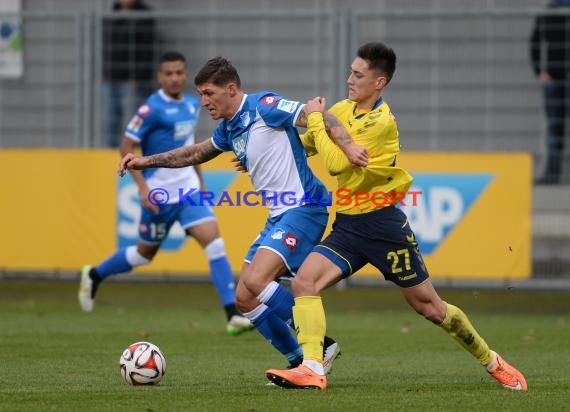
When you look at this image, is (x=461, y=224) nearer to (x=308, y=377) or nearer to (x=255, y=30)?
(x=255, y=30)

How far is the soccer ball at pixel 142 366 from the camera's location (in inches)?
324

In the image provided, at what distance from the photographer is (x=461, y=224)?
14.9 metres

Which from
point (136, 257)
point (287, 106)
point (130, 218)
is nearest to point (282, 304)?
point (287, 106)

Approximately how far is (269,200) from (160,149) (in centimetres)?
418

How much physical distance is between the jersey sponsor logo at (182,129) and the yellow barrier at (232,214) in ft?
8.71

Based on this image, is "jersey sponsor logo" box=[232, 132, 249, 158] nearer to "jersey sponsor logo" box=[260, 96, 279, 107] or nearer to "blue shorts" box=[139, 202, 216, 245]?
"jersey sponsor logo" box=[260, 96, 279, 107]

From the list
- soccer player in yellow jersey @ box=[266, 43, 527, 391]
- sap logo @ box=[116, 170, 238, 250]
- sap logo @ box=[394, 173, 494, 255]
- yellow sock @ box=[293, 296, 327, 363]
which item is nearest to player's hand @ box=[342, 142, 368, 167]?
soccer player in yellow jersey @ box=[266, 43, 527, 391]

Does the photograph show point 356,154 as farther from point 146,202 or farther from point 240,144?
point 146,202

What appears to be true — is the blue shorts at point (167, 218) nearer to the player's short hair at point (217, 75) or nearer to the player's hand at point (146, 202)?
the player's hand at point (146, 202)

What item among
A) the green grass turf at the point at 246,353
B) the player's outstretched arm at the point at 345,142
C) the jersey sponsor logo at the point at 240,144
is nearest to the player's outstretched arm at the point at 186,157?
the jersey sponsor logo at the point at 240,144

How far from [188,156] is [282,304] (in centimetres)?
126

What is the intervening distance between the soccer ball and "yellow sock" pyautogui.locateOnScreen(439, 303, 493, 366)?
6.11ft

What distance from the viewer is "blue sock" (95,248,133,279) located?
42.7 ft

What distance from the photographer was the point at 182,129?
496 inches
